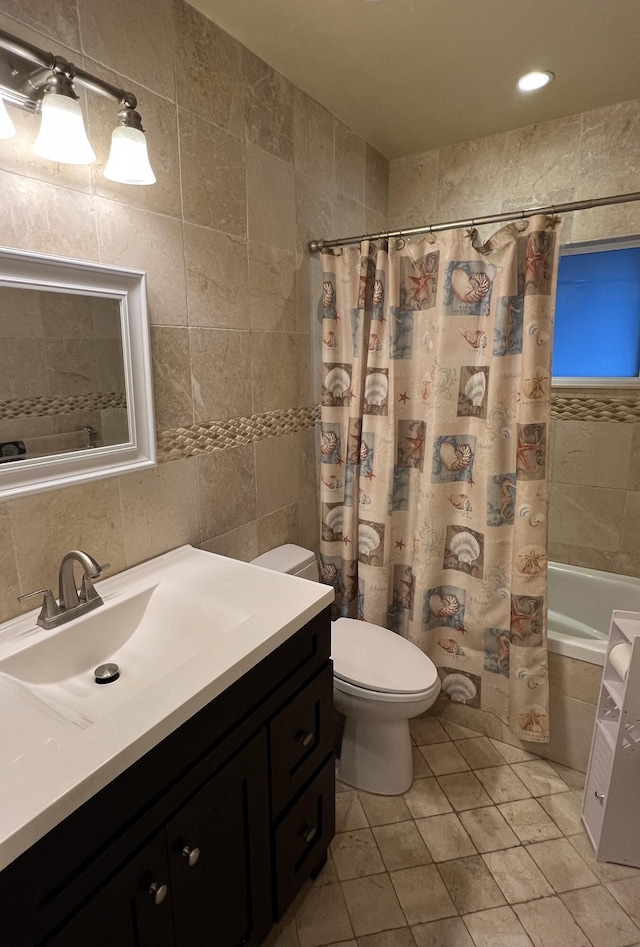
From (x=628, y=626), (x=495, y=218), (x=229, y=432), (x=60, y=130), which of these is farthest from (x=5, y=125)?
(x=628, y=626)

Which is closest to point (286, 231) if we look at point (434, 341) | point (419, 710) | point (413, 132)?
point (434, 341)

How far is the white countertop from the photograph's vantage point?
684mm

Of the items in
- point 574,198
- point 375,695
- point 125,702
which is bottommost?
point 375,695

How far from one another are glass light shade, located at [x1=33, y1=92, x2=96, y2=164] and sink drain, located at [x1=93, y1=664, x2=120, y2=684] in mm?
1110

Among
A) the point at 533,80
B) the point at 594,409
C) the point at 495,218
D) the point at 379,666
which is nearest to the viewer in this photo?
the point at 495,218

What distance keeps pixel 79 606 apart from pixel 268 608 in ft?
1.47

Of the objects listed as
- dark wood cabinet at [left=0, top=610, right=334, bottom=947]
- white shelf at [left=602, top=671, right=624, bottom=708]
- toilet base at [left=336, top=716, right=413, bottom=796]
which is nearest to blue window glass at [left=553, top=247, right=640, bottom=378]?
white shelf at [left=602, top=671, right=624, bottom=708]

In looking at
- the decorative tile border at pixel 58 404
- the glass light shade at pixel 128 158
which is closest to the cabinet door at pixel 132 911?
the decorative tile border at pixel 58 404

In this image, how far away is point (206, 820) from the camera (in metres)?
0.96

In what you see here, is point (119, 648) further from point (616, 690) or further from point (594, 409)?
point (594, 409)

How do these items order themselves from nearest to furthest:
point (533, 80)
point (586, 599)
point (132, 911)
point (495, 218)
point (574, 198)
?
point (132, 911), point (495, 218), point (533, 80), point (574, 198), point (586, 599)

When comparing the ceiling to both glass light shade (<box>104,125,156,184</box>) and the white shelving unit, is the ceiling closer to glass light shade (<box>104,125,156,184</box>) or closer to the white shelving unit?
glass light shade (<box>104,125,156,184</box>)

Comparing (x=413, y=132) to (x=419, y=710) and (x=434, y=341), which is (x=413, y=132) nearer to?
(x=434, y=341)

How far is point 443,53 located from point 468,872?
2593 millimetres
